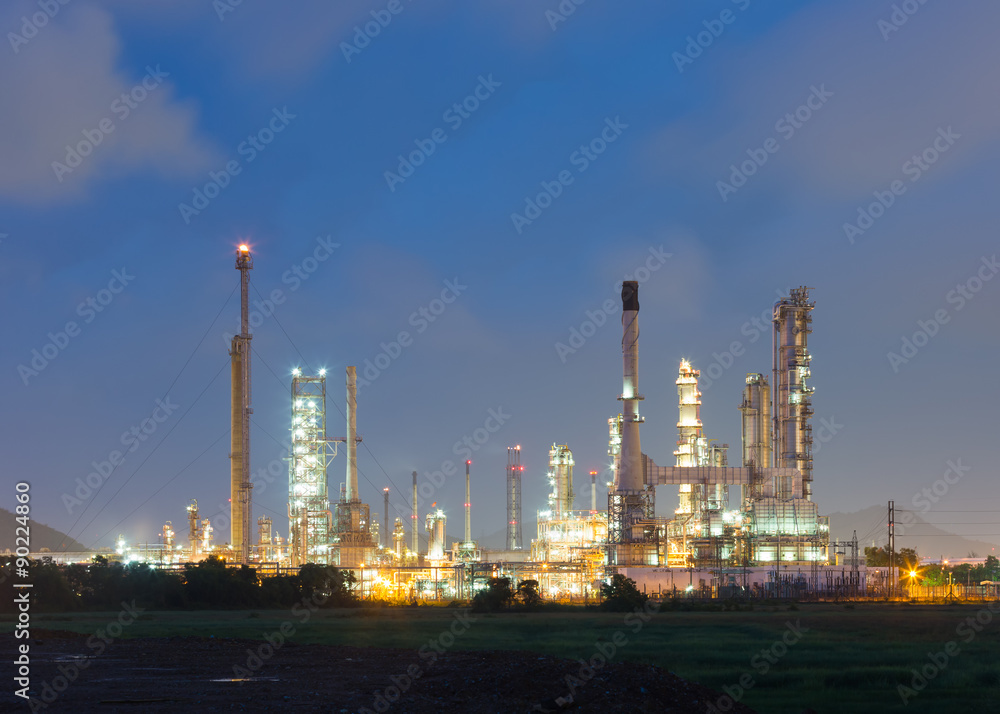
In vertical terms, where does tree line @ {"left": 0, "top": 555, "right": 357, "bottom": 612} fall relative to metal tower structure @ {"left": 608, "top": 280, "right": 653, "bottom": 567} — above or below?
below

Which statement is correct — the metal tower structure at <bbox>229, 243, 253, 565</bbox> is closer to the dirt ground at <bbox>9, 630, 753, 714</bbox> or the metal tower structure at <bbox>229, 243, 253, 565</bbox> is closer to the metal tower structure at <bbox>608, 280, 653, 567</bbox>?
the metal tower structure at <bbox>608, 280, 653, 567</bbox>

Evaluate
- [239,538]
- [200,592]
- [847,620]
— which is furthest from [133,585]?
[847,620]

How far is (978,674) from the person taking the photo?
27.8 metres

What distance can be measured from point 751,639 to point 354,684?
20.1 m

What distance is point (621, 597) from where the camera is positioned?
64.6m

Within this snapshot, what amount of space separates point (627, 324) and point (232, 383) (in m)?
39.2

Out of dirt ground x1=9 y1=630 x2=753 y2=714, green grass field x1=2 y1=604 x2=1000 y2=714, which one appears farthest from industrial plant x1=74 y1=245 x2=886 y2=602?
dirt ground x1=9 y1=630 x2=753 y2=714

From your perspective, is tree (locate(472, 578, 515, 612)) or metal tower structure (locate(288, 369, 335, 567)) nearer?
tree (locate(472, 578, 515, 612))

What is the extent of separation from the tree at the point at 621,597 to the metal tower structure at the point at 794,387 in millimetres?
49242

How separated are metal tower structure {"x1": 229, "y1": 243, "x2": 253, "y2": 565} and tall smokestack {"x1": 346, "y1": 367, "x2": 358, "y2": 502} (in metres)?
17.2

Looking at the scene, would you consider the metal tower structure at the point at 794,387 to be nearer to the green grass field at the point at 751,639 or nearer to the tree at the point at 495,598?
the green grass field at the point at 751,639

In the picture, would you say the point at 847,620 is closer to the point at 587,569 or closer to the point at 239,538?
the point at 587,569

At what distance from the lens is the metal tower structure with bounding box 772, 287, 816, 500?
110438mm

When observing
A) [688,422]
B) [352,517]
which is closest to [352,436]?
[352,517]
